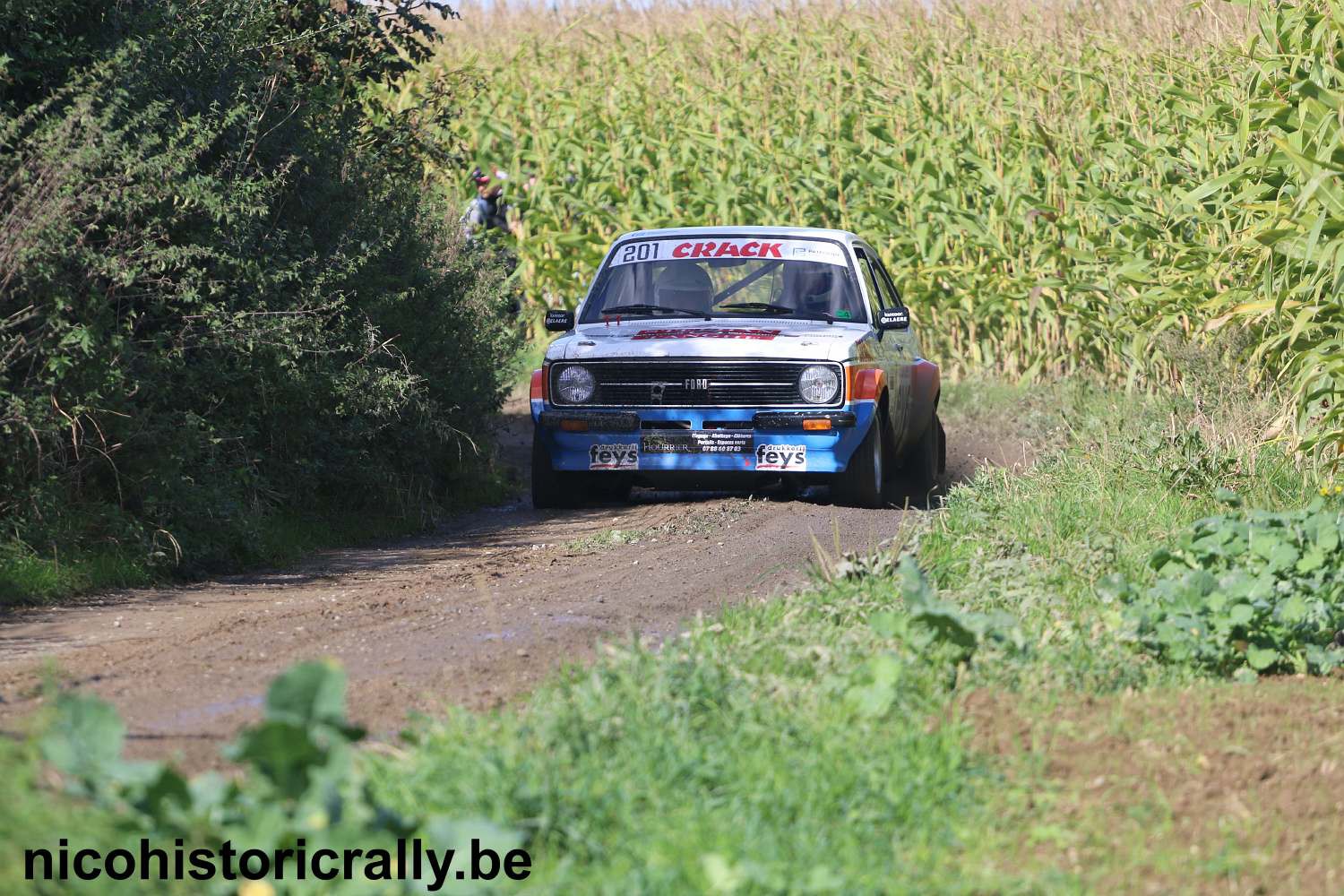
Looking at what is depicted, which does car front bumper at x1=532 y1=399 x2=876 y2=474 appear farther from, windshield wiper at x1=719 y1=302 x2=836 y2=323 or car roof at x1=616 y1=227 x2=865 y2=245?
car roof at x1=616 y1=227 x2=865 y2=245

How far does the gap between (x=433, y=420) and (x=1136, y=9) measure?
1029 cm

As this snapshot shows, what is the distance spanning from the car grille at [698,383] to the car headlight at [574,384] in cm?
5

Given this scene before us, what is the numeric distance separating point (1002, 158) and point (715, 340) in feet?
21.1

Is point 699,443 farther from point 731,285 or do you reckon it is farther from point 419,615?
point 419,615

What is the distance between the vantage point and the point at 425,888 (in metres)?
3.42

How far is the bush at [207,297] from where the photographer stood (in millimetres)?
7703

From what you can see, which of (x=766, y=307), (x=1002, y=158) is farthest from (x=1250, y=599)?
(x=1002, y=158)

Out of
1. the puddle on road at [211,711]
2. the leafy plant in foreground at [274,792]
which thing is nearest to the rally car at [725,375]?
the puddle on road at [211,711]

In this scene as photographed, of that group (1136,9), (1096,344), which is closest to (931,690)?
(1096,344)

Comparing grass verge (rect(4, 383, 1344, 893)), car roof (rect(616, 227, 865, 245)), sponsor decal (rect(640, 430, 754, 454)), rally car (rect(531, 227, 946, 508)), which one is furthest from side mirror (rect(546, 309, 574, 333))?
grass verge (rect(4, 383, 1344, 893))

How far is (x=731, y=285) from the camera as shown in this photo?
11359 millimetres

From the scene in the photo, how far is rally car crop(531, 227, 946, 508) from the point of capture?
10133mm

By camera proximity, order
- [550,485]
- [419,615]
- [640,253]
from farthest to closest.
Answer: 1. [640,253]
2. [550,485]
3. [419,615]

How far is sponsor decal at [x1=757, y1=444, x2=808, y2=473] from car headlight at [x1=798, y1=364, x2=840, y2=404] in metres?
0.32
